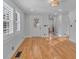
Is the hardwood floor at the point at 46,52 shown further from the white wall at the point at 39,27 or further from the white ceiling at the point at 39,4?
the white wall at the point at 39,27

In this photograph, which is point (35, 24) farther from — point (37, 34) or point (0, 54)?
point (0, 54)

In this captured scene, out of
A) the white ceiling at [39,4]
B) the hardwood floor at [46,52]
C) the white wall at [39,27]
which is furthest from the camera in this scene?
the white wall at [39,27]

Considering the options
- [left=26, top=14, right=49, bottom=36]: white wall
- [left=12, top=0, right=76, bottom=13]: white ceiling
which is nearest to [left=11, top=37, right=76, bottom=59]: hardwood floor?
[left=12, top=0, right=76, bottom=13]: white ceiling

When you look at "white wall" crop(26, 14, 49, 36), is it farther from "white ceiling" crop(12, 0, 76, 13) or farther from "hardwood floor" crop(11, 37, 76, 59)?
"hardwood floor" crop(11, 37, 76, 59)

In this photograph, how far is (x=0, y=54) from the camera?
Answer: 89 cm

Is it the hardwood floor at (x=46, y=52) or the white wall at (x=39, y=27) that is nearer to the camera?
the hardwood floor at (x=46, y=52)

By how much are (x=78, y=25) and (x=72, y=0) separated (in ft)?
17.9

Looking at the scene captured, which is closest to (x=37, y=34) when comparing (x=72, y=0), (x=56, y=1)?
(x=72, y=0)

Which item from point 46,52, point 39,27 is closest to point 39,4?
point 46,52

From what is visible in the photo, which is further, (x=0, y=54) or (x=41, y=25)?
(x=41, y=25)

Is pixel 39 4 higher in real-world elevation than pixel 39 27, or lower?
higher

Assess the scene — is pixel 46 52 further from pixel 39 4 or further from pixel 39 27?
pixel 39 27

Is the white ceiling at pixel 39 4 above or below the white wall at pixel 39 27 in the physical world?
above

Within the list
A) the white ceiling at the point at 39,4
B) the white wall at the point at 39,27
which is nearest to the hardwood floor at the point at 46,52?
the white ceiling at the point at 39,4
